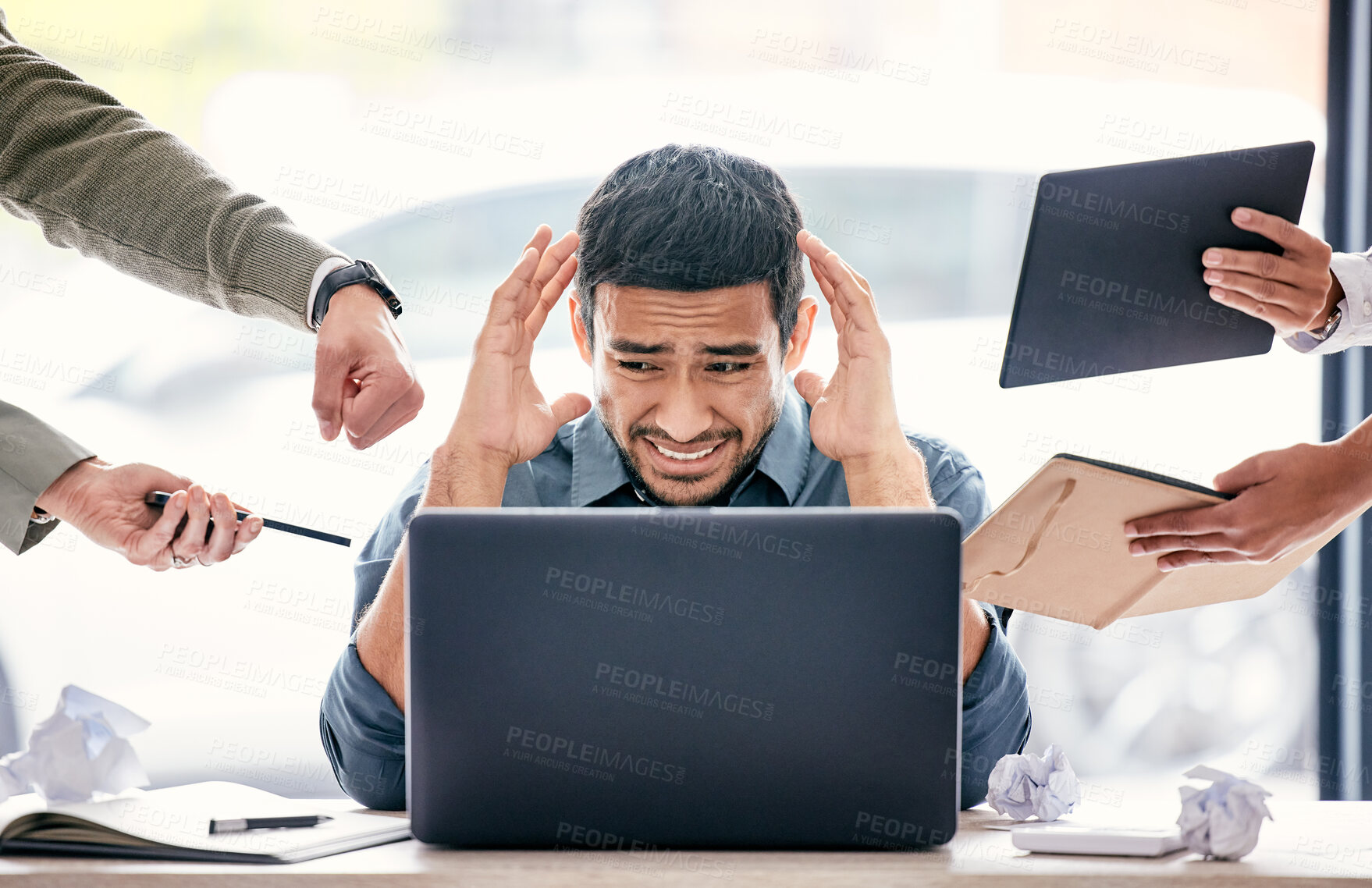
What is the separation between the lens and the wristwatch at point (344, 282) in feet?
4.13

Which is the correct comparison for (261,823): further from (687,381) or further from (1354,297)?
(1354,297)

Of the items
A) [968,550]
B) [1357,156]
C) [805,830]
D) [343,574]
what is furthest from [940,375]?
[805,830]

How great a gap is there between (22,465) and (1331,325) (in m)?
1.57

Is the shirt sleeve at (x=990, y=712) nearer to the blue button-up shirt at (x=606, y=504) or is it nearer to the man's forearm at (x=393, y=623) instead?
the blue button-up shirt at (x=606, y=504)

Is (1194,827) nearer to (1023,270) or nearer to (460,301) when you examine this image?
(1023,270)


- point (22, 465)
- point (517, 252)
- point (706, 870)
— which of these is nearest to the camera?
point (706, 870)

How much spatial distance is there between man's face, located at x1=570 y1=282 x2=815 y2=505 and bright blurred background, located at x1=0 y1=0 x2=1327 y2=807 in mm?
1216

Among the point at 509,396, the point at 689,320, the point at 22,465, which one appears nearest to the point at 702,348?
the point at 689,320

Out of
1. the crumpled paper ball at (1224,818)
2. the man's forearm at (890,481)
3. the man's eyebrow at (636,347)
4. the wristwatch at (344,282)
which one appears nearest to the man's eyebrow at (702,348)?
the man's eyebrow at (636,347)

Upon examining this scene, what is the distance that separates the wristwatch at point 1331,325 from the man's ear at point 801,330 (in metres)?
0.66

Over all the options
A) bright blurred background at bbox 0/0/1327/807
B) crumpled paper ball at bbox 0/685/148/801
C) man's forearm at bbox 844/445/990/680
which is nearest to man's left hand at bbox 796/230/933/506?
man's forearm at bbox 844/445/990/680

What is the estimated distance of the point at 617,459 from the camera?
1661 millimetres

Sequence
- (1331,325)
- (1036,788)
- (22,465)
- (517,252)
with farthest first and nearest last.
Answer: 1. (517,252)
2. (1331,325)
3. (22,465)
4. (1036,788)

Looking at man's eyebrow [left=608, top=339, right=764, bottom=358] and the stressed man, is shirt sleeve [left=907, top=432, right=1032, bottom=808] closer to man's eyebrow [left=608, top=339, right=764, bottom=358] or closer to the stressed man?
the stressed man
